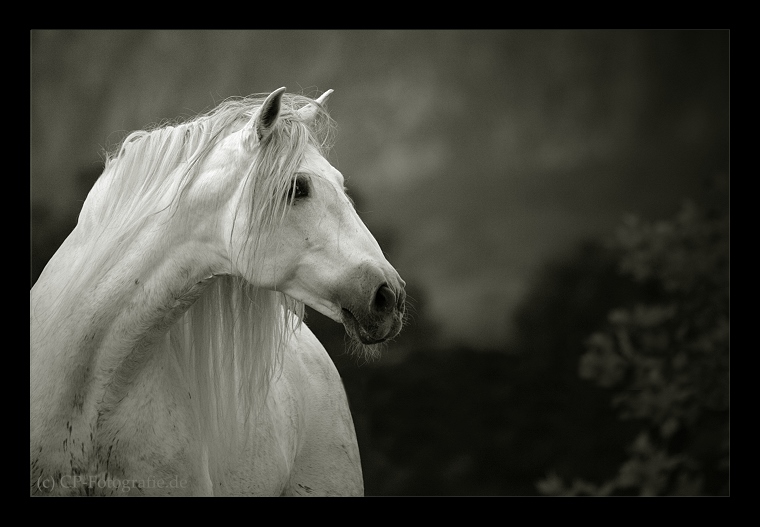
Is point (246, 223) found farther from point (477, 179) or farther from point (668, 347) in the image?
point (477, 179)

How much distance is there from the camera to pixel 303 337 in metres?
2.06

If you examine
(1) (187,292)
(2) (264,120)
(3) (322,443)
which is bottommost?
(3) (322,443)

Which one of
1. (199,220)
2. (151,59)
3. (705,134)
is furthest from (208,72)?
(705,134)

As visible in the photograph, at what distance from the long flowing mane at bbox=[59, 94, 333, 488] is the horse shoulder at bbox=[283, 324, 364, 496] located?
0.32 meters

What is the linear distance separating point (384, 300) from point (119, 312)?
0.55 m

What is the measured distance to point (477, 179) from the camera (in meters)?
2.47

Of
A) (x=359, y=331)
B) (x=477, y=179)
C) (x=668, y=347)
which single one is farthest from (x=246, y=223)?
(x=477, y=179)

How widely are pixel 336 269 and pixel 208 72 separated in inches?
41.6

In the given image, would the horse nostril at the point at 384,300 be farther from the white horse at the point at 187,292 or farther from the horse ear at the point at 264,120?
the horse ear at the point at 264,120

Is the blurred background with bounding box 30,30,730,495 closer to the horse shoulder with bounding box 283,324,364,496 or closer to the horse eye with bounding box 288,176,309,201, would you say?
the horse shoulder with bounding box 283,324,364,496

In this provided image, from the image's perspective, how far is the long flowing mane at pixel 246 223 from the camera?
4.58 ft

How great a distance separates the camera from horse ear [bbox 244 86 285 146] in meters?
1.37

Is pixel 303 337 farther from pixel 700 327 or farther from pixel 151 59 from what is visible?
pixel 700 327

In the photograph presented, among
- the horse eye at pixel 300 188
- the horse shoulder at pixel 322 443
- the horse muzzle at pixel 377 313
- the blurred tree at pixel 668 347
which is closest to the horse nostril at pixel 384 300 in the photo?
the horse muzzle at pixel 377 313
